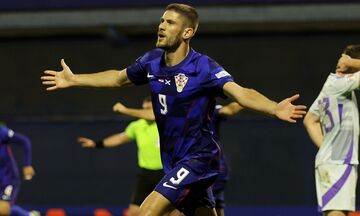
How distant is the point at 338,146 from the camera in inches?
305

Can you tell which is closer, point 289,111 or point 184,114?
point 289,111

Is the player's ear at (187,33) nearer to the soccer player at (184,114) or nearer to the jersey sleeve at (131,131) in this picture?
the soccer player at (184,114)

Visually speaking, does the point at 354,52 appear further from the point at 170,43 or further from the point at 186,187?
the point at 186,187

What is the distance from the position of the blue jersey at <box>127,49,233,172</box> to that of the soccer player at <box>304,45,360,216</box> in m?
1.52

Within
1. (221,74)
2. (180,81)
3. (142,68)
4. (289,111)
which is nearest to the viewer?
(289,111)

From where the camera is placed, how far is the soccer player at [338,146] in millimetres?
7695

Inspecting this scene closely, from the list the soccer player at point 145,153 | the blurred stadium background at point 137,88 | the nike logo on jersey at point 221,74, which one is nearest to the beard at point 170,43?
the nike logo on jersey at point 221,74

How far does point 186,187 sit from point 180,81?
77 centimetres

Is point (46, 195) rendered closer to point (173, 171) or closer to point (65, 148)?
point (65, 148)

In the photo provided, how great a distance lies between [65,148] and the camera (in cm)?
1678

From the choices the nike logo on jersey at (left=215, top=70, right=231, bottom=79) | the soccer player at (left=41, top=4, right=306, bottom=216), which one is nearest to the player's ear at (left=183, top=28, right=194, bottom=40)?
the soccer player at (left=41, top=4, right=306, bottom=216)

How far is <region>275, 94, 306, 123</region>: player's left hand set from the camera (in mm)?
5746

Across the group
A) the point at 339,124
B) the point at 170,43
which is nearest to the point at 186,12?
the point at 170,43

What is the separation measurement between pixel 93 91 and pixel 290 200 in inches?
274
